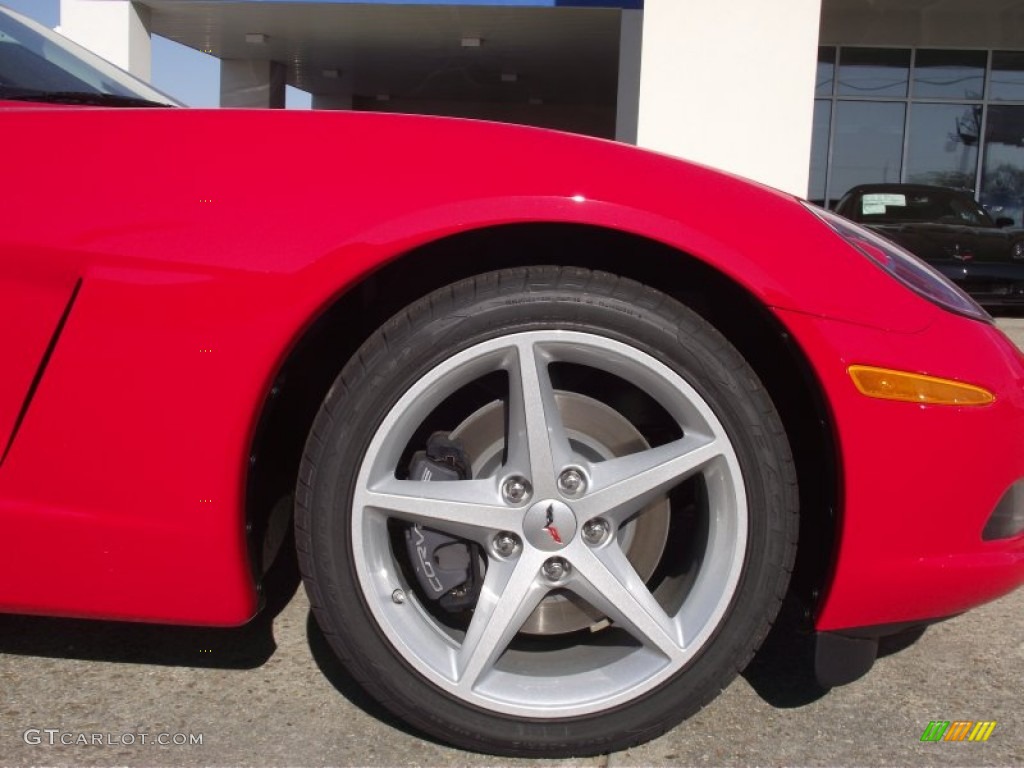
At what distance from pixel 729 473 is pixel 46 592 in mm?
1183

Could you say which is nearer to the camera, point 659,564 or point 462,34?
point 659,564

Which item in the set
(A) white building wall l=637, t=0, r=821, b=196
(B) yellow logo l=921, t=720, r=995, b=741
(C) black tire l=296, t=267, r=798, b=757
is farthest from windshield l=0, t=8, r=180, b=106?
(A) white building wall l=637, t=0, r=821, b=196

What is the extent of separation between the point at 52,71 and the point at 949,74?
1472 centimetres

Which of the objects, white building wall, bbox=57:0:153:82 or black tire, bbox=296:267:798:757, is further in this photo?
white building wall, bbox=57:0:153:82


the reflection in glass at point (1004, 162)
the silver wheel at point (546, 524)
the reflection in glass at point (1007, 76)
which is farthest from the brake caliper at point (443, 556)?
the reflection in glass at point (1007, 76)

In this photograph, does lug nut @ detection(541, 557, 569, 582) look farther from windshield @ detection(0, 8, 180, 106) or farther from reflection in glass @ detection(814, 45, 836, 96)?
reflection in glass @ detection(814, 45, 836, 96)

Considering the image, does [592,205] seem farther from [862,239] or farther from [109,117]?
[109,117]

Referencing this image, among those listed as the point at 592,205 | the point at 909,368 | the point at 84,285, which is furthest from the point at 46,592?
the point at 909,368

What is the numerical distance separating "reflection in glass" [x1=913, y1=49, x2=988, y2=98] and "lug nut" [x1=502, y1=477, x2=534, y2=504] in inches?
574

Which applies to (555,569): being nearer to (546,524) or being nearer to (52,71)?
(546,524)

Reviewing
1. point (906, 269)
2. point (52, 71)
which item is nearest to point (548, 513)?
point (906, 269)

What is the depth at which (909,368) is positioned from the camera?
154cm

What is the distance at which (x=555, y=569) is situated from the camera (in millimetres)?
1644

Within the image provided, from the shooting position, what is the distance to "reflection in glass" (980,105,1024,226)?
14.2 meters
